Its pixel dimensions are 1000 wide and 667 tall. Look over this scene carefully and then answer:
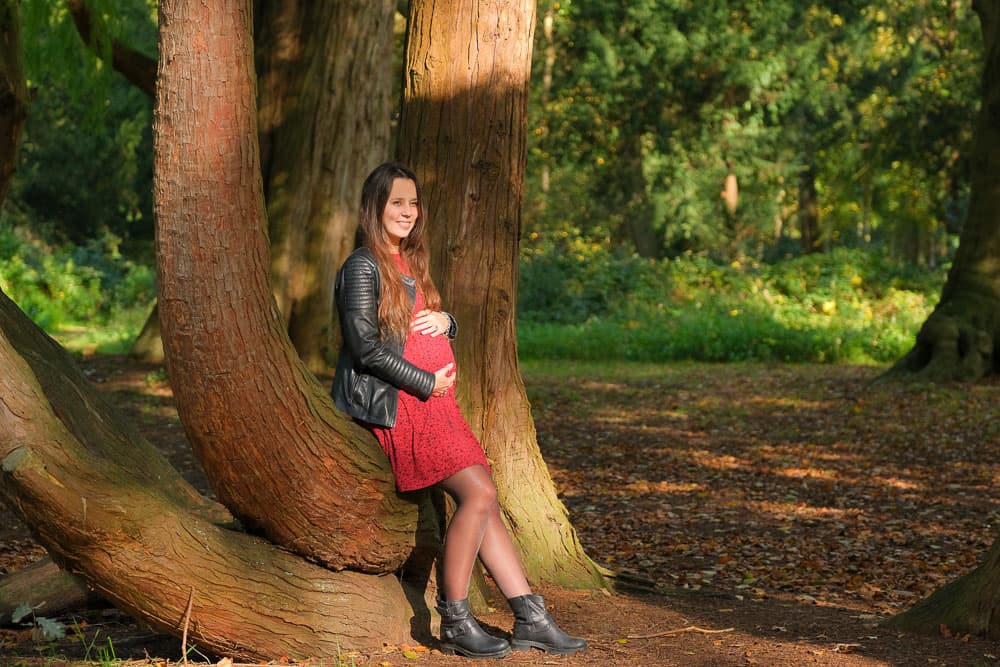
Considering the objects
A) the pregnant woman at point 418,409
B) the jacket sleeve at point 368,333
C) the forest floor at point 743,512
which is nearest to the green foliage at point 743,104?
the forest floor at point 743,512

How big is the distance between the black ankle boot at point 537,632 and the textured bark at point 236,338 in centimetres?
61

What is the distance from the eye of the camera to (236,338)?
4117 millimetres

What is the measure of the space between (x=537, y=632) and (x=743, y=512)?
4.27 metres

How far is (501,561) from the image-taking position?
4.73 m

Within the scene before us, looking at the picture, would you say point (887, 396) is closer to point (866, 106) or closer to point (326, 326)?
point (326, 326)

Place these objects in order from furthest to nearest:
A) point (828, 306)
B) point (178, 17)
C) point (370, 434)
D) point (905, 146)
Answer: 1. point (905, 146)
2. point (828, 306)
3. point (370, 434)
4. point (178, 17)

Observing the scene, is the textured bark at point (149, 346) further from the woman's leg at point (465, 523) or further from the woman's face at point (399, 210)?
the woman's leg at point (465, 523)

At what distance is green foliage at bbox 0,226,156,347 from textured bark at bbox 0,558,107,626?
50.8 ft

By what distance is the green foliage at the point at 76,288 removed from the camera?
22469 millimetres

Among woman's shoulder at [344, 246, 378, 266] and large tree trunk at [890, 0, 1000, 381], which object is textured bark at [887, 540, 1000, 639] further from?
large tree trunk at [890, 0, 1000, 381]

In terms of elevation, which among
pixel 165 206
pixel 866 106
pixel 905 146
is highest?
pixel 866 106

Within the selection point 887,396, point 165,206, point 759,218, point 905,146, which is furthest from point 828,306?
point 165,206

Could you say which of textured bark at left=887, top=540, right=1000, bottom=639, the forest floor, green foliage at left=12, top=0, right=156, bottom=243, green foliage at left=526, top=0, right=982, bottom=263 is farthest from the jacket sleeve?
green foliage at left=12, top=0, right=156, bottom=243

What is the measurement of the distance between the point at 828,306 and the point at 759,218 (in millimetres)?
A: 14722
